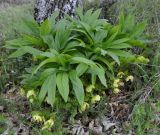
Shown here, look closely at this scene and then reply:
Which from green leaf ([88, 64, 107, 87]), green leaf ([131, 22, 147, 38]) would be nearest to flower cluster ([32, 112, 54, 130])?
green leaf ([88, 64, 107, 87])

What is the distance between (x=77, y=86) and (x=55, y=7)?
1739 millimetres

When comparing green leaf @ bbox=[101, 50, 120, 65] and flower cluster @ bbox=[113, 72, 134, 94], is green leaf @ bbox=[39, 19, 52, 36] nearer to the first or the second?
green leaf @ bbox=[101, 50, 120, 65]

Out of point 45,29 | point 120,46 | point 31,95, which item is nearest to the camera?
point 31,95

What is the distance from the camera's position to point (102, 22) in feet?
16.1

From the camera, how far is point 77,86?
4.18 meters

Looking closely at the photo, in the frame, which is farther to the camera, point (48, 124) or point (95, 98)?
point (95, 98)

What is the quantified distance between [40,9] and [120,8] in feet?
4.07

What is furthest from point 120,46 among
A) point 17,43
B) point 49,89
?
point 17,43

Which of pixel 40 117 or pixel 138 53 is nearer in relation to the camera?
pixel 40 117

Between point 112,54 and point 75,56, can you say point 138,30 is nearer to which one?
point 112,54

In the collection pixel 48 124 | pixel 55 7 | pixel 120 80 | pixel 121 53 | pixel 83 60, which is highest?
pixel 55 7

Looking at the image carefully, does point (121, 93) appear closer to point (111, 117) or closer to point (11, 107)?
point (111, 117)

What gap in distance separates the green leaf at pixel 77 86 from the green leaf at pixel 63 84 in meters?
0.08

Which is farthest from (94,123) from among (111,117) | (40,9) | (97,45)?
(40,9)
